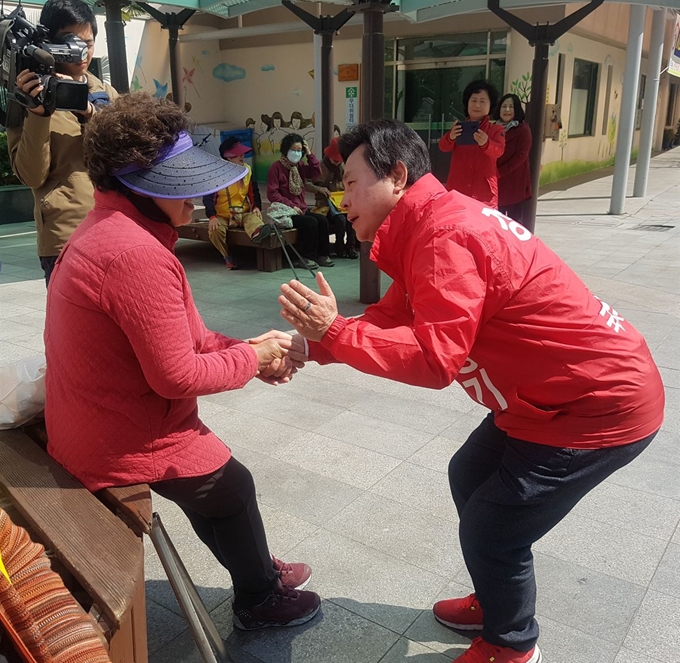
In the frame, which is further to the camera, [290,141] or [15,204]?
[15,204]

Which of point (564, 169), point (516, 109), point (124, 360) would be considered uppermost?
point (516, 109)

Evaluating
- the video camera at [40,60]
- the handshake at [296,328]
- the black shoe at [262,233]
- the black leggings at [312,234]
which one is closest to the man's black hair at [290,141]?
the black leggings at [312,234]

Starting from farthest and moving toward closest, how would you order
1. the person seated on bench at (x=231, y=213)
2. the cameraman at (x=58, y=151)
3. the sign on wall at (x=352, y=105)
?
1. the sign on wall at (x=352, y=105)
2. the person seated on bench at (x=231, y=213)
3. the cameraman at (x=58, y=151)

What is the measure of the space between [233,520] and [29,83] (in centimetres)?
224

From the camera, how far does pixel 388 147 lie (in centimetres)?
198

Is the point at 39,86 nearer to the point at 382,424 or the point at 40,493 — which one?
the point at 40,493

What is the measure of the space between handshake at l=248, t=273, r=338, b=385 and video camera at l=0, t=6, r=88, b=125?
1.70 metres

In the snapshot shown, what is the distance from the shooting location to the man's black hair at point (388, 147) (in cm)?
197

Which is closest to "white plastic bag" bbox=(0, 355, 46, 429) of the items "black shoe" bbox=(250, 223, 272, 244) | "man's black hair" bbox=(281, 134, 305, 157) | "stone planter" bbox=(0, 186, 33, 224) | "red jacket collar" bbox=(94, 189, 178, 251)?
"red jacket collar" bbox=(94, 189, 178, 251)

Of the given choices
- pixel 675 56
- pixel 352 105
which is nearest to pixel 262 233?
pixel 352 105

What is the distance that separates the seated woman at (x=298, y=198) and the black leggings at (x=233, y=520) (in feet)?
20.1

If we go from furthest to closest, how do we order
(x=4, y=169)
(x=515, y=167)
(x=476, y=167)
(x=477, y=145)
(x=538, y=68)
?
(x=4, y=169)
(x=538, y=68)
(x=515, y=167)
(x=476, y=167)
(x=477, y=145)

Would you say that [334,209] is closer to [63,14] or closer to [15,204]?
[63,14]

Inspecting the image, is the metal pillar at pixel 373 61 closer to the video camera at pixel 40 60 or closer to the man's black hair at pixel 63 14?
the man's black hair at pixel 63 14
